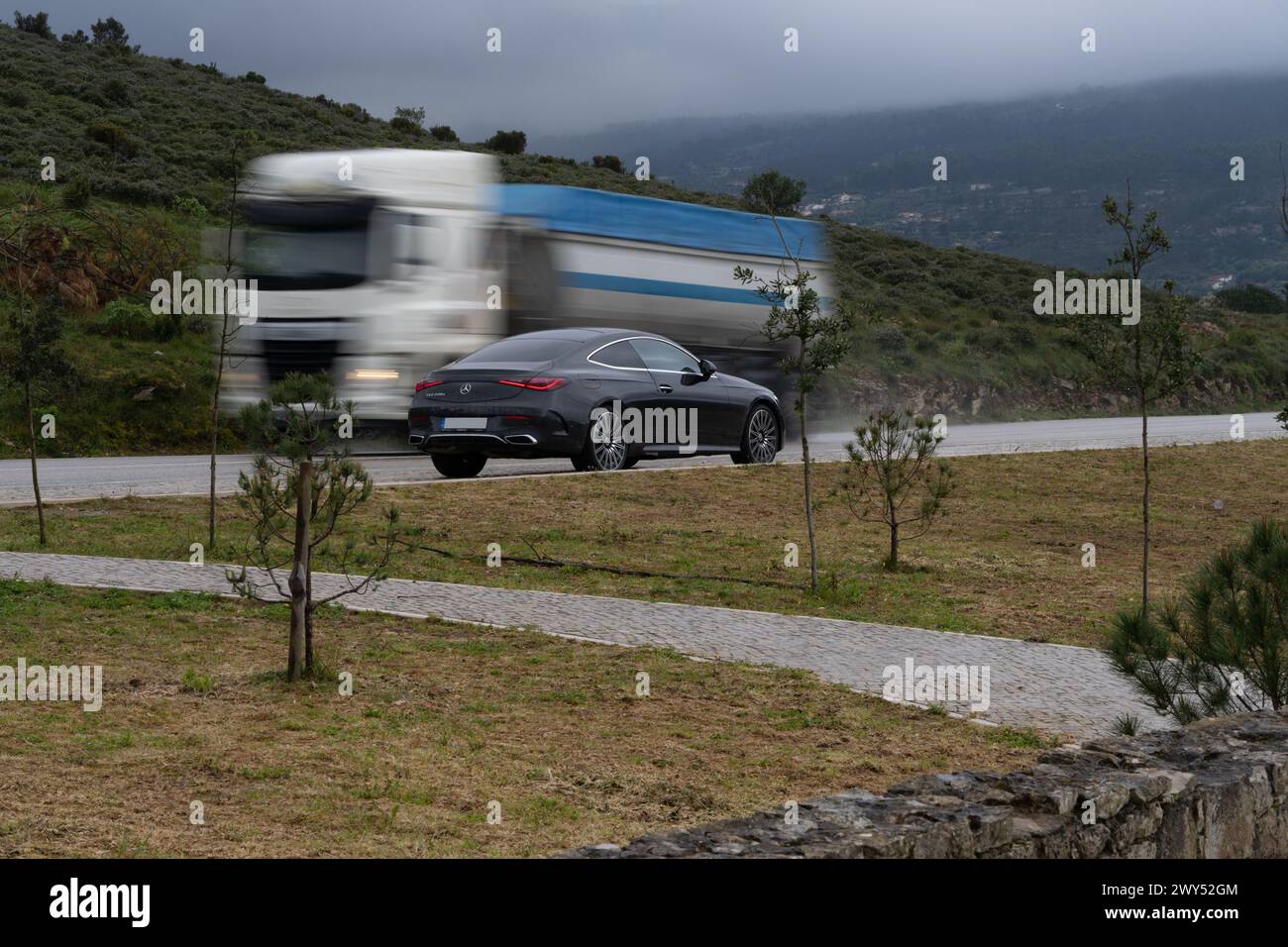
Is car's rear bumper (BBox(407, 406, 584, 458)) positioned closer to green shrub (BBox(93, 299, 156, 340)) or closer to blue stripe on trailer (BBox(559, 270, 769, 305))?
blue stripe on trailer (BBox(559, 270, 769, 305))

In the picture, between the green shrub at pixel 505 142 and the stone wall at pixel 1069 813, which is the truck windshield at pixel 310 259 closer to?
the stone wall at pixel 1069 813

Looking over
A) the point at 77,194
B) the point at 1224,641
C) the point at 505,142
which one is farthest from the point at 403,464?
the point at 505,142

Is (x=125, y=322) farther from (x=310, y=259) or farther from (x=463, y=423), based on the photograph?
(x=463, y=423)

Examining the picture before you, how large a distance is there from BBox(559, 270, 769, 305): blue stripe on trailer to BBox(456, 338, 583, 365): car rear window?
181 inches

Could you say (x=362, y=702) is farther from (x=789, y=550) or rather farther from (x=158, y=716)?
(x=789, y=550)

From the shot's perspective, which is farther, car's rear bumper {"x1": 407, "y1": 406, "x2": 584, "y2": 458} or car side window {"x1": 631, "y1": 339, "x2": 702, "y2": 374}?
car side window {"x1": 631, "y1": 339, "x2": 702, "y2": 374}

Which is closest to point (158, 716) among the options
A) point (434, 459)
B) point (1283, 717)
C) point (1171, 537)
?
point (1283, 717)

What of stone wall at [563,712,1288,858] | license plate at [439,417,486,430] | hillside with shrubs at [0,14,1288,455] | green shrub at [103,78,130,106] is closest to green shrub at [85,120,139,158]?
hillside with shrubs at [0,14,1288,455]

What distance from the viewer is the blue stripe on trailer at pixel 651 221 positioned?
22547 millimetres

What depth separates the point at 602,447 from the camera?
18.4 m

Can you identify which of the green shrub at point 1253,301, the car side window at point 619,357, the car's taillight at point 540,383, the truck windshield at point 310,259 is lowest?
the car's taillight at point 540,383

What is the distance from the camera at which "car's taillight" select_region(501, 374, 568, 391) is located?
17.3 meters

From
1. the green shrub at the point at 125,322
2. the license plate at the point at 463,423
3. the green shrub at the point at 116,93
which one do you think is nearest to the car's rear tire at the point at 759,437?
the license plate at the point at 463,423

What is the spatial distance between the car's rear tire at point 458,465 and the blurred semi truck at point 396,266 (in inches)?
46.0
